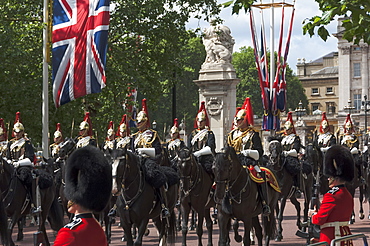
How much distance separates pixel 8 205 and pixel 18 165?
2.74ft

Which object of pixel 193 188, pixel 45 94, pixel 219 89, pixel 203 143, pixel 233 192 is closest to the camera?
pixel 233 192

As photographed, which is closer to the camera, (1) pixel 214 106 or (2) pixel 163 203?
(2) pixel 163 203

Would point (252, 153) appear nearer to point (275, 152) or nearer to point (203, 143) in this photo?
point (203, 143)

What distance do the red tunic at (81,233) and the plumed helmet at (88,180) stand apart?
14 cm

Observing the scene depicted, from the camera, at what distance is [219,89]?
4041cm

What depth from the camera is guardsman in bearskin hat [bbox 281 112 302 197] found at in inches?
648

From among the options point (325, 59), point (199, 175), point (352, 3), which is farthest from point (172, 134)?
point (325, 59)

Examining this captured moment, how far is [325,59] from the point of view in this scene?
12794 cm

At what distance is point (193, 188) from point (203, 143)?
4.51 feet

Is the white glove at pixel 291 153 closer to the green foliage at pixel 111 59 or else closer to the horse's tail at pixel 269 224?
the horse's tail at pixel 269 224

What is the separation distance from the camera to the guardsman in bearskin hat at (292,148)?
1645 cm

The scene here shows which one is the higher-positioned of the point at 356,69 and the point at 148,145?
the point at 356,69

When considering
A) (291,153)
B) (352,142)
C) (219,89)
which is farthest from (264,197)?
(219,89)

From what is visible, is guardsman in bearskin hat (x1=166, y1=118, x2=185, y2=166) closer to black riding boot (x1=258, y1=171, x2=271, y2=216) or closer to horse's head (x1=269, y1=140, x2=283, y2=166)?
horse's head (x1=269, y1=140, x2=283, y2=166)
